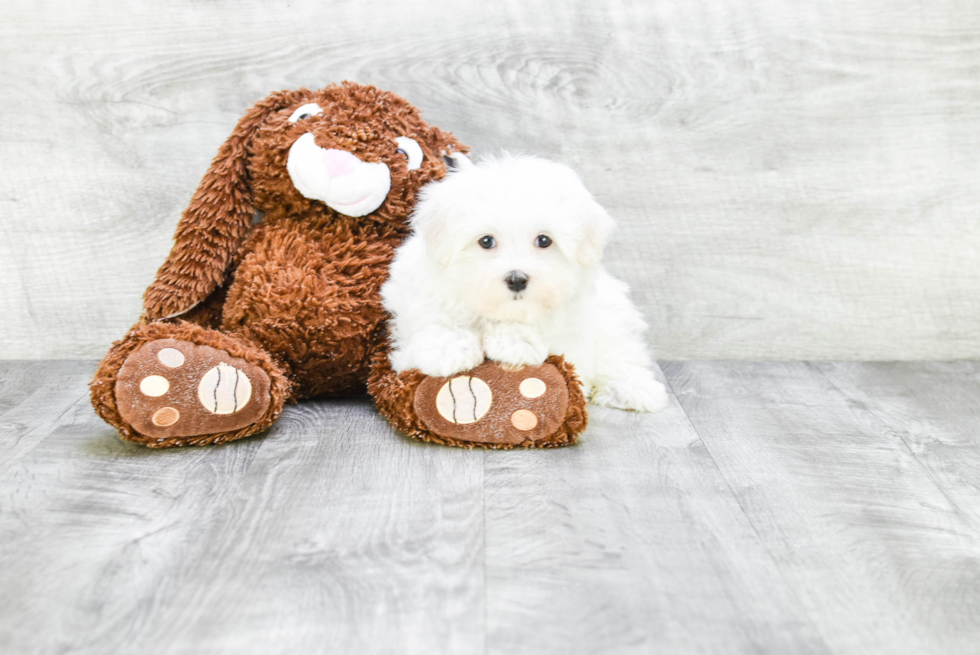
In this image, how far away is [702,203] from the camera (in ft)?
6.08

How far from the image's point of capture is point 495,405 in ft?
4.33

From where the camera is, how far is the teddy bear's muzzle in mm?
1434

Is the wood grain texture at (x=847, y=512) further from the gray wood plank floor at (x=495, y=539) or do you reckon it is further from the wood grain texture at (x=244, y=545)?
the wood grain texture at (x=244, y=545)

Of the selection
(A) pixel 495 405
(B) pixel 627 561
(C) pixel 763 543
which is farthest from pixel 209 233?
(C) pixel 763 543

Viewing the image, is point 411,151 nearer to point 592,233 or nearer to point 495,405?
point 592,233

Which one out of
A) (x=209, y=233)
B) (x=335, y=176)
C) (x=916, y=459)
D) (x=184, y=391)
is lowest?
(x=916, y=459)

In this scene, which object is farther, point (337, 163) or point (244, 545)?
point (337, 163)

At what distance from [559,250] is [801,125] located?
0.85 meters

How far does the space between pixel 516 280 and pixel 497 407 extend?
21 cm

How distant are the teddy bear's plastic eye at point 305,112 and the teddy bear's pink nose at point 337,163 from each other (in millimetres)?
107

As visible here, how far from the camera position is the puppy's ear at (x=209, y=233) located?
4.94ft

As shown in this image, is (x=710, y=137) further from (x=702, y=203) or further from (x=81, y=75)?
(x=81, y=75)

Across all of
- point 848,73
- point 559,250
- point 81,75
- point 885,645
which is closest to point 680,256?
point 848,73

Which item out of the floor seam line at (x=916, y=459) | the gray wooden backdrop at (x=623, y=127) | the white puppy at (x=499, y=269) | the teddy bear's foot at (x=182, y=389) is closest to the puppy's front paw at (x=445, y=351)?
the white puppy at (x=499, y=269)
